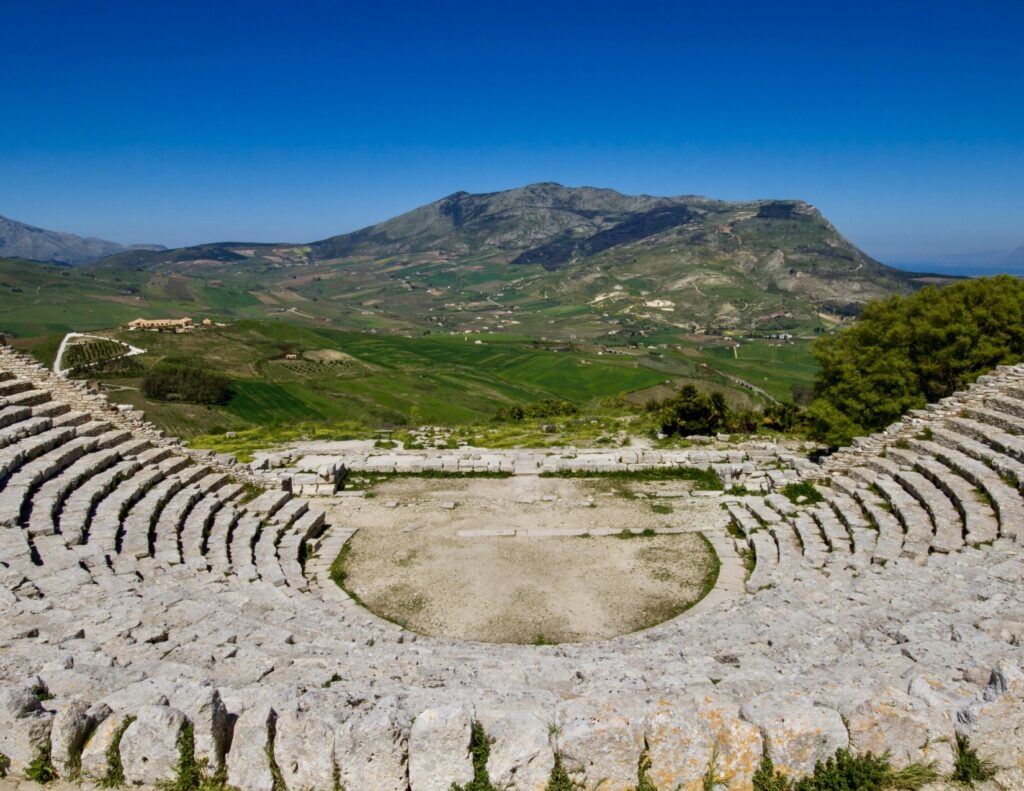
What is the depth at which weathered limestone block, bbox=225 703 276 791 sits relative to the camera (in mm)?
6516

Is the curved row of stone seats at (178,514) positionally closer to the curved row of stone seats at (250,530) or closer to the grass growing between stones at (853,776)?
the curved row of stone seats at (250,530)

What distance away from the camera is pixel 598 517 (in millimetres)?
21531

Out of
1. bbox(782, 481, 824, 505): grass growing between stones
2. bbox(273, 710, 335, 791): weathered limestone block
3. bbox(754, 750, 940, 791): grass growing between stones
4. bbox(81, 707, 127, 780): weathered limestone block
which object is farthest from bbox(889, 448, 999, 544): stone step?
bbox(81, 707, 127, 780): weathered limestone block

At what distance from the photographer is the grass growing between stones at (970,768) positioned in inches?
254

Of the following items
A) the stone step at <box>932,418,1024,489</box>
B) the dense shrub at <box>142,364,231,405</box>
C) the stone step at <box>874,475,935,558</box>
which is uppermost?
the stone step at <box>932,418,1024,489</box>

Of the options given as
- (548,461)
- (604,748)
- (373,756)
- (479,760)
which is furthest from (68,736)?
(548,461)

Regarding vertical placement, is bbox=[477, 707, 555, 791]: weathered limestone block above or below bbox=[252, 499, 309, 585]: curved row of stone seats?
above

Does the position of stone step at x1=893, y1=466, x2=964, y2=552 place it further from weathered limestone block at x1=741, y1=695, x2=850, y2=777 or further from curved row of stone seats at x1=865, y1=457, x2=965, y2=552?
weathered limestone block at x1=741, y1=695, x2=850, y2=777

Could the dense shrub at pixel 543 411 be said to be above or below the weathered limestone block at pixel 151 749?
below

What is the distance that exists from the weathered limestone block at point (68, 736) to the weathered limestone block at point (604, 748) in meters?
4.88

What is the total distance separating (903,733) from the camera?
260 inches

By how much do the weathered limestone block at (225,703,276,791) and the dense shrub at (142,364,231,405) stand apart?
255 feet

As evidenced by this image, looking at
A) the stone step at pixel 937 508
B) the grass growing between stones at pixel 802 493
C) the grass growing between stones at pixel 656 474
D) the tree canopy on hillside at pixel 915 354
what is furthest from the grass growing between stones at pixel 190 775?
the tree canopy on hillside at pixel 915 354

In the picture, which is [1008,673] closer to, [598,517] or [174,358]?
[598,517]
